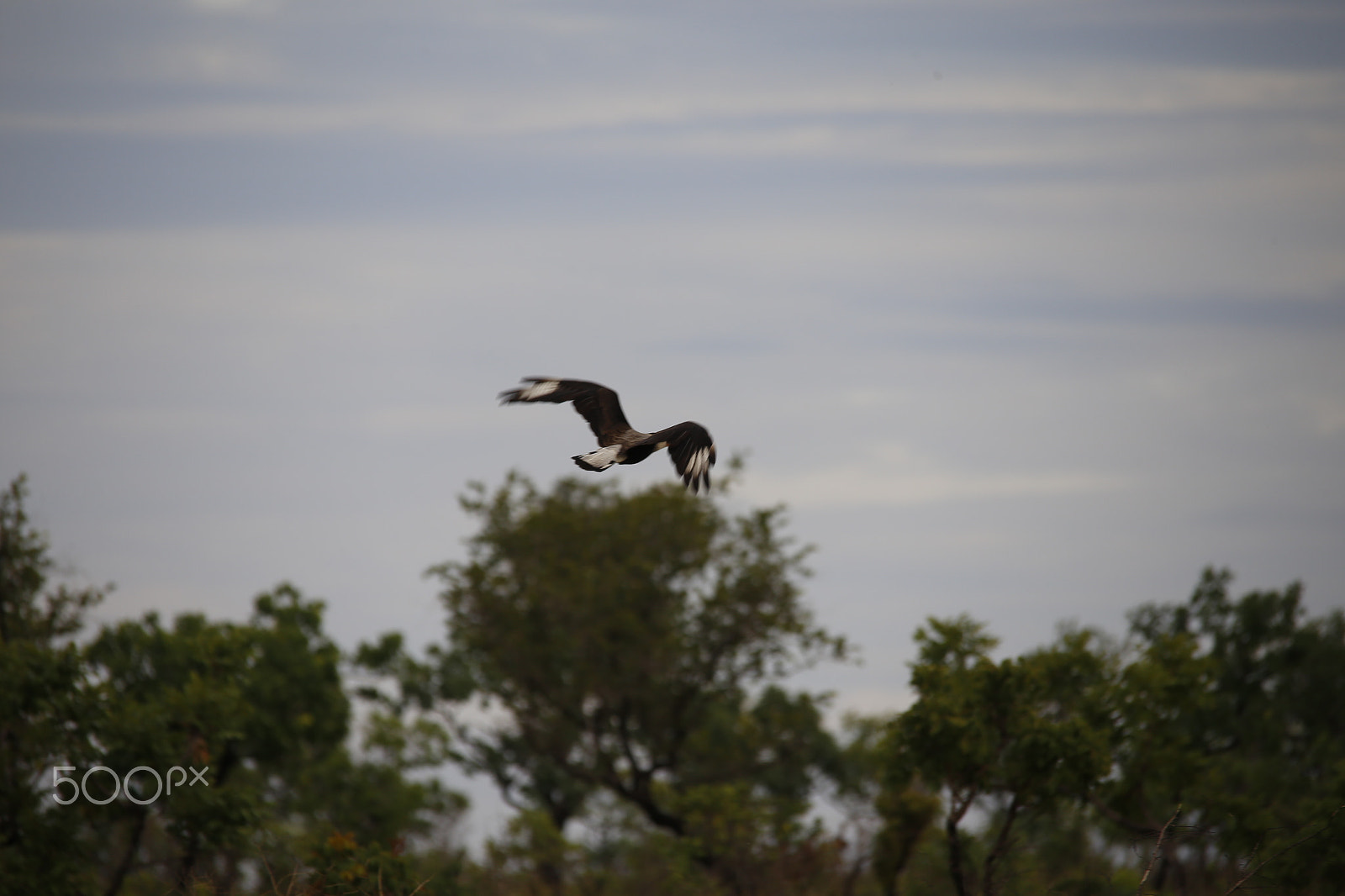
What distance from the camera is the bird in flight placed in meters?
13.5

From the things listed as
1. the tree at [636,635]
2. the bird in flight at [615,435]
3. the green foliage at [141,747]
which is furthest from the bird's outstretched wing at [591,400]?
the tree at [636,635]

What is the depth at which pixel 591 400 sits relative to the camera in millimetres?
14750

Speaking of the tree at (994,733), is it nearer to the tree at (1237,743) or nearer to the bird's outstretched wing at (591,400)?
the tree at (1237,743)

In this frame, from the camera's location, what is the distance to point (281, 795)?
34562mm

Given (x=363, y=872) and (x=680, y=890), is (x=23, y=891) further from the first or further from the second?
(x=680, y=890)

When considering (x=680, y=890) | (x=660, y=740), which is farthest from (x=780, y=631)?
(x=680, y=890)

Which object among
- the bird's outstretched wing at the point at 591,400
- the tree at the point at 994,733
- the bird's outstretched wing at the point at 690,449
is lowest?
the tree at the point at 994,733

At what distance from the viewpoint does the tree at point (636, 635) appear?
32.0 m

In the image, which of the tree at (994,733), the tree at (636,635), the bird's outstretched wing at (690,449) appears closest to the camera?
the bird's outstretched wing at (690,449)

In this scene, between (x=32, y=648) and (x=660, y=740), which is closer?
(x=32, y=648)

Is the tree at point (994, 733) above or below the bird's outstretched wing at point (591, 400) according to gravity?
below

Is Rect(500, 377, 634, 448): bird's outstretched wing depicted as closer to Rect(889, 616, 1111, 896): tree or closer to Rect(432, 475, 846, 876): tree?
Rect(889, 616, 1111, 896): tree

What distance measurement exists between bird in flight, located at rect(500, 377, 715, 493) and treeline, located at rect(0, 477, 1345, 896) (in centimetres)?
538

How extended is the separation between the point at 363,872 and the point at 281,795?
68.0 feet
